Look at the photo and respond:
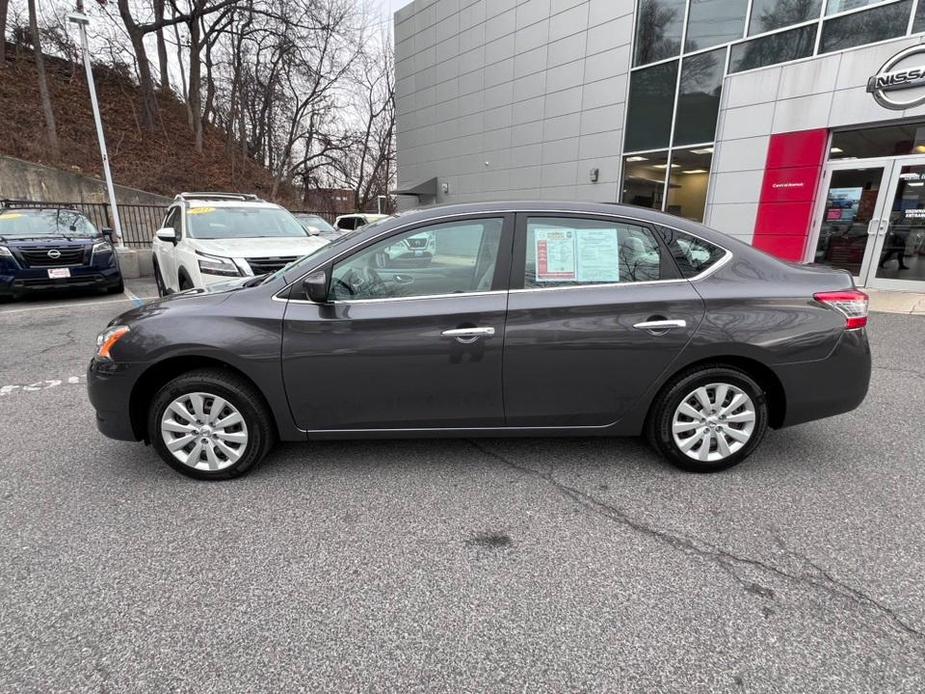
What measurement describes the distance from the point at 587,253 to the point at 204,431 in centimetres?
246

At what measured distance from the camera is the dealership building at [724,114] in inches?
360

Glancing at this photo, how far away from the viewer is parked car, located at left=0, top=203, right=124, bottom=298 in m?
8.11

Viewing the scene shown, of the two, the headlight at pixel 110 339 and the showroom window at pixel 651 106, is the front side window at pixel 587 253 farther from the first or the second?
the showroom window at pixel 651 106

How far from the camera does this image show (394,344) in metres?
2.80

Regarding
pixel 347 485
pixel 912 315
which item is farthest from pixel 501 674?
pixel 912 315

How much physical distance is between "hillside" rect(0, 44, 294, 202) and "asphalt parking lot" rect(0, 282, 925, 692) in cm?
2174

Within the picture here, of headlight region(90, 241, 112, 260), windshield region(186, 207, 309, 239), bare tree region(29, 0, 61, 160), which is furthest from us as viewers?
bare tree region(29, 0, 61, 160)

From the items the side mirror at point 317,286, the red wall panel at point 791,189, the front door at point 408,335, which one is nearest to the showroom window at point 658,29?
the red wall panel at point 791,189

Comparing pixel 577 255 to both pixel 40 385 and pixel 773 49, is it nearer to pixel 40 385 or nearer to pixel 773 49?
pixel 40 385

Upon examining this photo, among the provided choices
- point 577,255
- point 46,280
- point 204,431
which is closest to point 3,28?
point 46,280

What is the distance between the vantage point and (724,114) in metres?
11.3

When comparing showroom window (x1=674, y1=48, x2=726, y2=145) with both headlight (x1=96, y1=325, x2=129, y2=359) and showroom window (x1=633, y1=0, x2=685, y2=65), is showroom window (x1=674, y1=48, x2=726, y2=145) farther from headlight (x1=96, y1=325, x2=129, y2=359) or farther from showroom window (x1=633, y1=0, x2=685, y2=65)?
headlight (x1=96, y1=325, x2=129, y2=359)

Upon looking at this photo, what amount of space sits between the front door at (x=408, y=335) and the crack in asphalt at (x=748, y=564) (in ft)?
2.43

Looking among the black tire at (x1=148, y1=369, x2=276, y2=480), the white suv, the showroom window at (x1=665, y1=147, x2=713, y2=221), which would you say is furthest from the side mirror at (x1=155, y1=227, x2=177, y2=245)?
the showroom window at (x1=665, y1=147, x2=713, y2=221)
